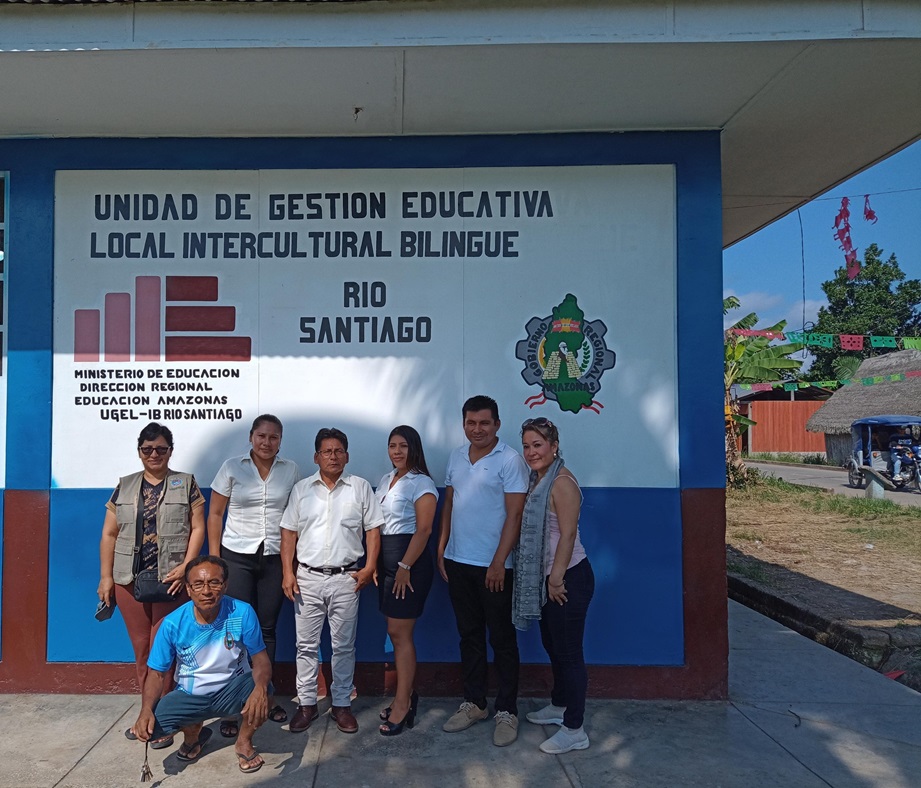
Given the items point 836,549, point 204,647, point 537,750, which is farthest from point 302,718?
point 836,549

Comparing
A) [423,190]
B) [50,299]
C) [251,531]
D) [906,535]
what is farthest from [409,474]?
[906,535]

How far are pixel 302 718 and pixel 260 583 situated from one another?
0.79 m

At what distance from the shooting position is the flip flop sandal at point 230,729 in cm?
409

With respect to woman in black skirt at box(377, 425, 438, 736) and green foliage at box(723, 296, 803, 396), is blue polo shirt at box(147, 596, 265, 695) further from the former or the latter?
green foliage at box(723, 296, 803, 396)

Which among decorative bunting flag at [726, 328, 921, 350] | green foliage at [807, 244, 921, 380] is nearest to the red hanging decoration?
decorative bunting flag at [726, 328, 921, 350]

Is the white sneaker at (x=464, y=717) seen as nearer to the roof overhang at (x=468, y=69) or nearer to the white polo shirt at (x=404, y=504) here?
the white polo shirt at (x=404, y=504)

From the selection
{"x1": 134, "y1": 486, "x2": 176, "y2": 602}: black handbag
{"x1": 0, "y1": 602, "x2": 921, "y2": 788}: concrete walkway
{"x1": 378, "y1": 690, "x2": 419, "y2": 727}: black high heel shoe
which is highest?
{"x1": 134, "y1": 486, "x2": 176, "y2": 602}: black handbag

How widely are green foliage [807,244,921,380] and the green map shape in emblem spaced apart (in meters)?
44.8

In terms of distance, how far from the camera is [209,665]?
3.64 metres

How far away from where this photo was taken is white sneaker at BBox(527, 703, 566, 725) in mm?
4250

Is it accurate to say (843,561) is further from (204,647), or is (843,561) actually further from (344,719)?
(204,647)

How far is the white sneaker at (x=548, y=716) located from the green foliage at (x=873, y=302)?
4552 centimetres

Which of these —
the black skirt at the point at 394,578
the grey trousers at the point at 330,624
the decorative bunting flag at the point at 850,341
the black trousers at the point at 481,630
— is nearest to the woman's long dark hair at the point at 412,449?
the black skirt at the point at 394,578

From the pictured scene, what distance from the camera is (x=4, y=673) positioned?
4699 millimetres
